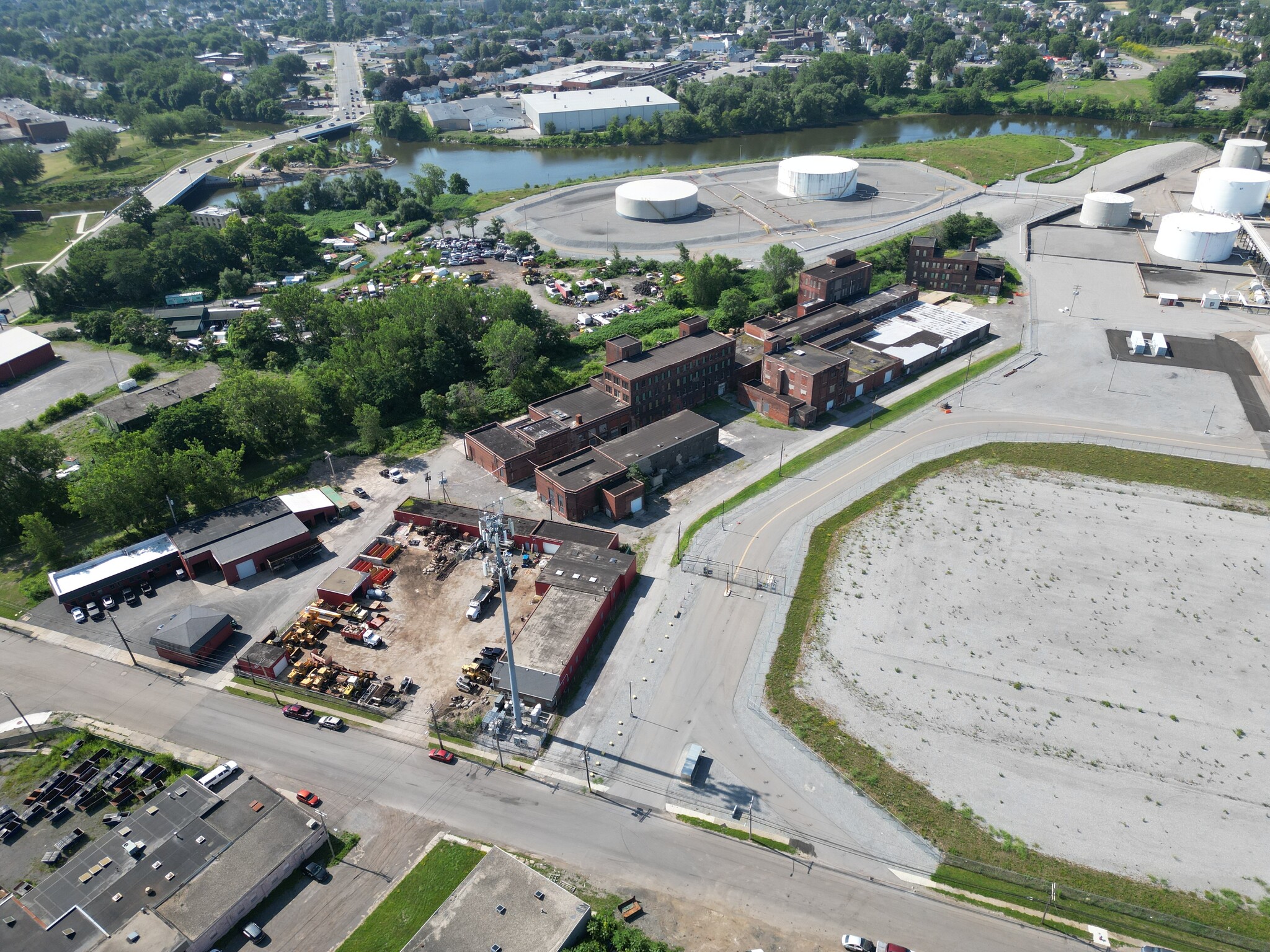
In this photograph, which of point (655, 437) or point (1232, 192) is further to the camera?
point (1232, 192)

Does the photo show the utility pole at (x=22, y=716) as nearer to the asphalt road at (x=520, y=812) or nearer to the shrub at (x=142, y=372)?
the asphalt road at (x=520, y=812)

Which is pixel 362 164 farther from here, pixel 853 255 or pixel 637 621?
pixel 637 621

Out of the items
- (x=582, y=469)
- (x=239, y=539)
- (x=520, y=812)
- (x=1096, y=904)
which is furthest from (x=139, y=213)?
(x=1096, y=904)

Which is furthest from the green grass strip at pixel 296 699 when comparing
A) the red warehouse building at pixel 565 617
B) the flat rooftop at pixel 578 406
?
the flat rooftop at pixel 578 406

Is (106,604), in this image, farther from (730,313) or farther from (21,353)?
(730,313)

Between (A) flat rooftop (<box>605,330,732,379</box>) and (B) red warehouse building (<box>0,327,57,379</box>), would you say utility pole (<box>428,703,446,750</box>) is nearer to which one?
(A) flat rooftop (<box>605,330,732,379</box>)

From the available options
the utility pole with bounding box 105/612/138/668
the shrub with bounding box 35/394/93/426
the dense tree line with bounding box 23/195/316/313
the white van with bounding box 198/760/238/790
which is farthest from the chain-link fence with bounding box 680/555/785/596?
the dense tree line with bounding box 23/195/316/313

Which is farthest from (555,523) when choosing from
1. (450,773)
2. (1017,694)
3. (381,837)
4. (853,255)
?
(853,255)
